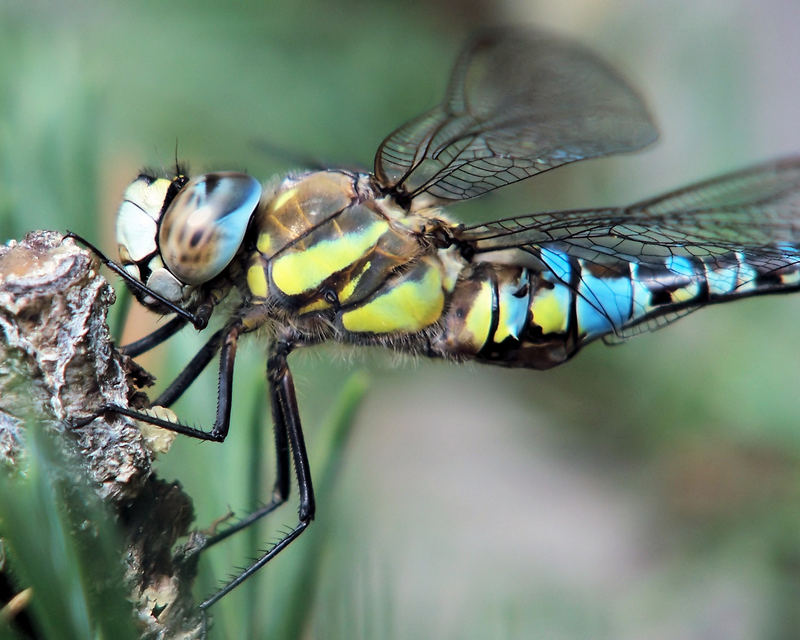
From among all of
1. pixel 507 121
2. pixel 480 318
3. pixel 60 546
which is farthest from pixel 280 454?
pixel 60 546

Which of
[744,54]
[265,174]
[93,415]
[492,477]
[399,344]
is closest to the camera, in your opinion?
[93,415]

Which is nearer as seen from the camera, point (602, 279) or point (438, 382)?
point (602, 279)

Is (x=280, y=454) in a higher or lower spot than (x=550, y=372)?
higher

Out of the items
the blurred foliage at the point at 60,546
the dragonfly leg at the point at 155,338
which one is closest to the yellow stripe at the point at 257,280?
the dragonfly leg at the point at 155,338

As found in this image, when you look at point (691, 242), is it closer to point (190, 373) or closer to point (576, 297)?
point (576, 297)

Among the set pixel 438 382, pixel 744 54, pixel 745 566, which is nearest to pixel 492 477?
pixel 438 382

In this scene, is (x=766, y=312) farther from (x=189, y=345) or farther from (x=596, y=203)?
(x=189, y=345)

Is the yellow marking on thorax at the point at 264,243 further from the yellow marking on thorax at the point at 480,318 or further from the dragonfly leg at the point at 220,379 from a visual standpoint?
the yellow marking on thorax at the point at 480,318
